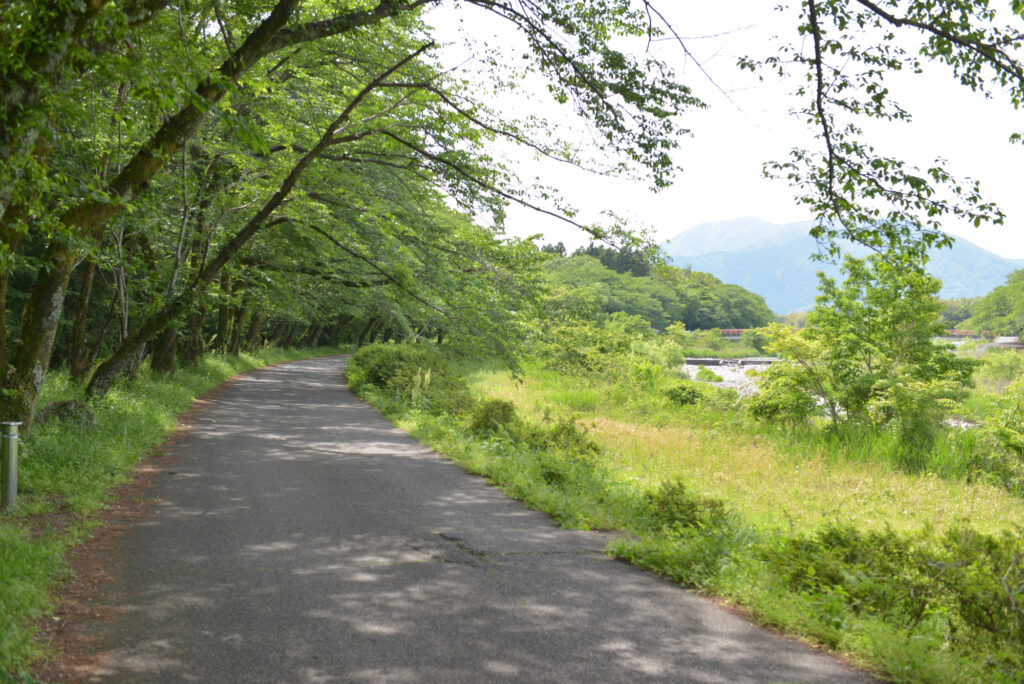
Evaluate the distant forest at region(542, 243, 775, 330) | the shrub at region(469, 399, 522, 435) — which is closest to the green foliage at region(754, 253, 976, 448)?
the shrub at region(469, 399, 522, 435)

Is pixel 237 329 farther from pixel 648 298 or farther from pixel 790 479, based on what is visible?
pixel 648 298

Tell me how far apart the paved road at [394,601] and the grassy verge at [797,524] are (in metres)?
0.39

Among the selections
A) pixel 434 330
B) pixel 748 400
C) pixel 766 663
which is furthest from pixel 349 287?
pixel 766 663

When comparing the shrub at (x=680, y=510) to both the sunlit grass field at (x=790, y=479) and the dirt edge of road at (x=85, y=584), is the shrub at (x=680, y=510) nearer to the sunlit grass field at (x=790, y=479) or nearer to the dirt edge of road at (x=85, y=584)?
the sunlit grass field at (x=790, y=479)

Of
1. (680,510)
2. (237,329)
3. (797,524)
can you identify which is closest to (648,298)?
(237,329)

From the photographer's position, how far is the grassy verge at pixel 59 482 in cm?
447

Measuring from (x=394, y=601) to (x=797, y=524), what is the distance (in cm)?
466

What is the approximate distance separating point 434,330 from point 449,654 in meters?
10.6

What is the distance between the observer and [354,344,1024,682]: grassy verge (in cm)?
445

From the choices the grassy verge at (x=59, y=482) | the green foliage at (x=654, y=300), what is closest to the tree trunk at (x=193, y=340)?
the grassy verge at (x=59, y=482)

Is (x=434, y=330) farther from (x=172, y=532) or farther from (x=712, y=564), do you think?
(x=712, y=564)

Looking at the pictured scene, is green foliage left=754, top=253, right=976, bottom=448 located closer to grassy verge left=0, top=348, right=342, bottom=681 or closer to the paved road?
the paved road

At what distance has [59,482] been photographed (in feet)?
25.6

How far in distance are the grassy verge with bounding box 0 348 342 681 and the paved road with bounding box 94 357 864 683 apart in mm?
479
